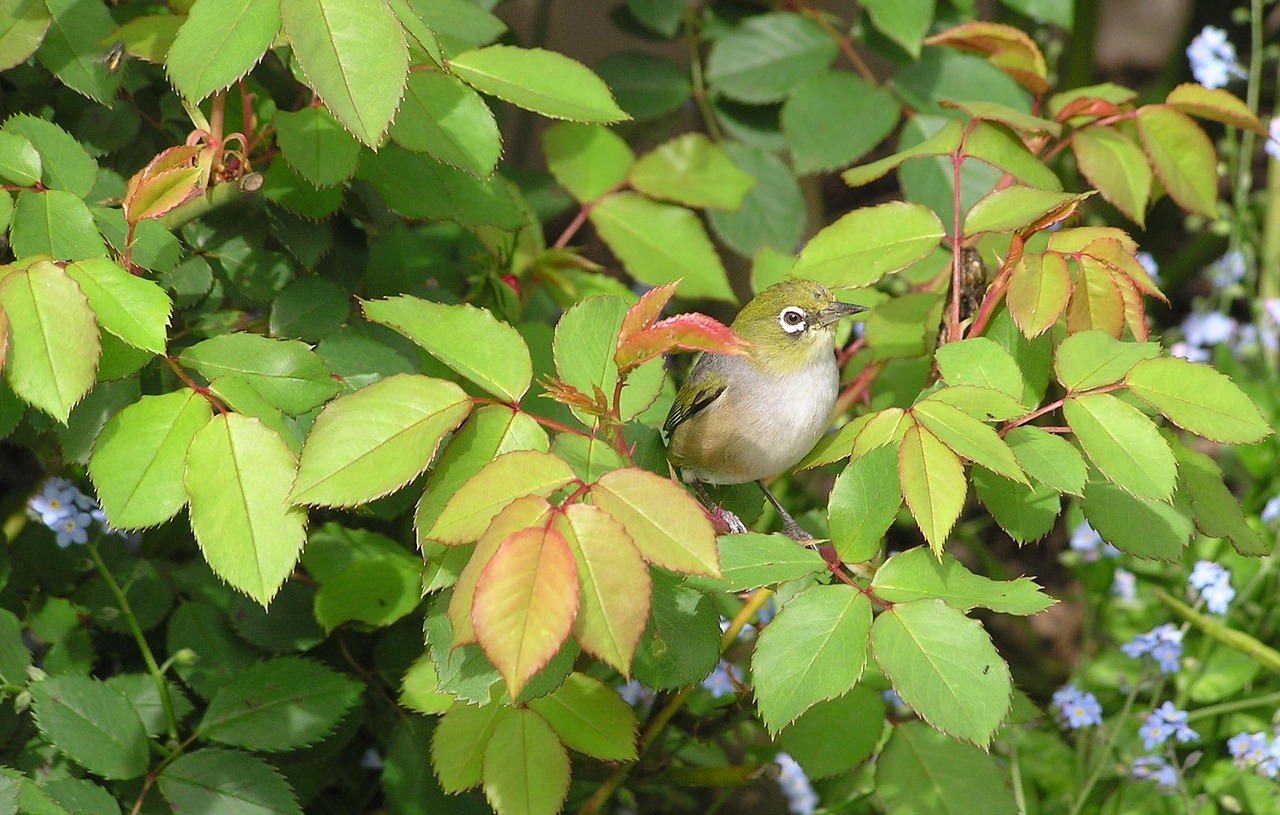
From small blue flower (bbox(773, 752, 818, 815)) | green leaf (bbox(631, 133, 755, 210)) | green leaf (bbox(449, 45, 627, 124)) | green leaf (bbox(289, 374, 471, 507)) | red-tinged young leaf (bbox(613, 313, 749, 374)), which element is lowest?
small blue flower (bbox(773, 752, 818, 815))

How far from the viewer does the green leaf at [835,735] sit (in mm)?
1697

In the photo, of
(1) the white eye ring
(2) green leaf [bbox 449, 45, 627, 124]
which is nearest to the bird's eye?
(1) the white eye ring

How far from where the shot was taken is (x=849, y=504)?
4.31 feet

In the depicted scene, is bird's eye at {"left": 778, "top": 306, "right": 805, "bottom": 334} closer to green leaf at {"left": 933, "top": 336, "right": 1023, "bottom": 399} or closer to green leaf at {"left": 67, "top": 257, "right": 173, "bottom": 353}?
green leaf at {"left": 933, "top": 336, "right": 1023, "bottom": 399}

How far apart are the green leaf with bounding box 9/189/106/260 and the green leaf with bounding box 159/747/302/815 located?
68 centimetres

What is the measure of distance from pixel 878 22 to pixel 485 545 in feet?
5.05

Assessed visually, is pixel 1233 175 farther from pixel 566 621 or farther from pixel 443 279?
pixel 566 621

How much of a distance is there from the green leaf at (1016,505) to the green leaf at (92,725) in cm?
115

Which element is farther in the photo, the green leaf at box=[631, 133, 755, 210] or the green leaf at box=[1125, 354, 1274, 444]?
the green leaf at box=[631, 133, 755, 210]

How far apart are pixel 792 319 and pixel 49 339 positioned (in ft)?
3.81

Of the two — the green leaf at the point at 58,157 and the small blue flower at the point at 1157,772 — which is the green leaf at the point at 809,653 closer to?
the green leaf at the point at 58,157

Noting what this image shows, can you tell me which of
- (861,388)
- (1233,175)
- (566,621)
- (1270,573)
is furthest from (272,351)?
(1233,175)

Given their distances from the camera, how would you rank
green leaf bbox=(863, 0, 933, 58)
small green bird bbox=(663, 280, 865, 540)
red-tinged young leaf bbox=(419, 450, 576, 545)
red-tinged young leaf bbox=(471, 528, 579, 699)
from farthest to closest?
green leaf bbox=(863, 0, 933, 58) < small green bird bbox=(663, 280, 865, 540) < red-tinged young leaf bbox=(419, 450, 576, 545) < red-tinged young leaf bbox=(471, 528, 579, 699)

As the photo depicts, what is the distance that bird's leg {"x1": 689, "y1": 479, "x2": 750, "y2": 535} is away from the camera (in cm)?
180
